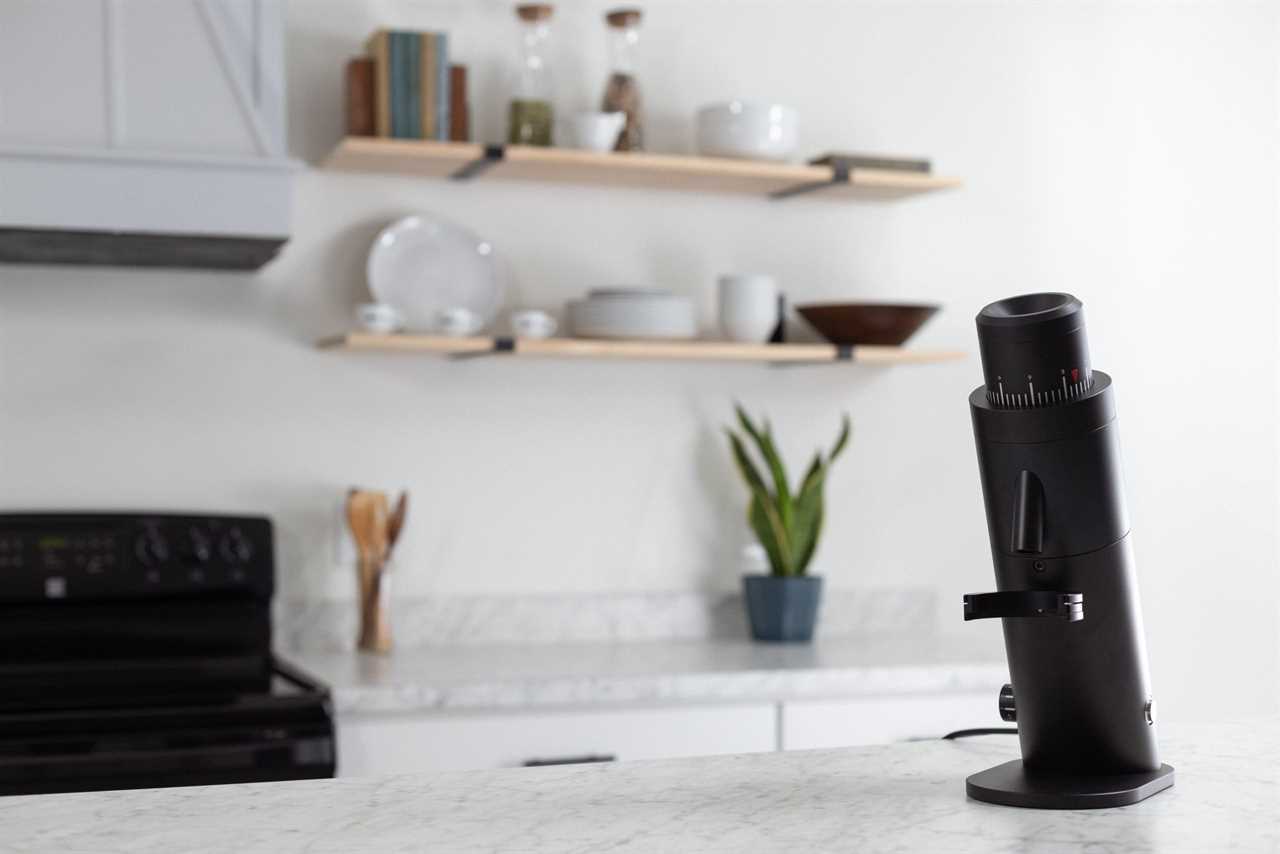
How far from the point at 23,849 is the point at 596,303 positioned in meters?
2.19

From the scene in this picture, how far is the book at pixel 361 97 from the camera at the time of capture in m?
3.01

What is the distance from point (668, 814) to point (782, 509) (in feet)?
7.16

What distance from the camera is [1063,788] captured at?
44.5 inches

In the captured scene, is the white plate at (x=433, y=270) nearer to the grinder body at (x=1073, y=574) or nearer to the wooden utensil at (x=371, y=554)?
the wooden utensil at (x=371, y=554)

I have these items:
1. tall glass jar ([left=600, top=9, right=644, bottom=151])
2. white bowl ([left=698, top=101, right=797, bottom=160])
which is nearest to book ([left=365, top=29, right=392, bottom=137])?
tall glass jar ([left=600, top=9, right=644, bottom=151])

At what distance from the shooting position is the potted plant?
3.22 m

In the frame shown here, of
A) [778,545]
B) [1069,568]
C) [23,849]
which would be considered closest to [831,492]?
[778,545]

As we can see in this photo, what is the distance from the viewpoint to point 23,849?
1000mm

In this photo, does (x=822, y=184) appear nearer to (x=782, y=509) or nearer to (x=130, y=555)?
(x=782, y=509)

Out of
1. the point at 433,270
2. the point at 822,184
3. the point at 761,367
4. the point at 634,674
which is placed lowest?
the point at 634,674

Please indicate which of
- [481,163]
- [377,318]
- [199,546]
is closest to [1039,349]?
[377,318]

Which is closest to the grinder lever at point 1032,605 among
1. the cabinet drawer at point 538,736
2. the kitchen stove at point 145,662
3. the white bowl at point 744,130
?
the cabinet drawer at point 538,736

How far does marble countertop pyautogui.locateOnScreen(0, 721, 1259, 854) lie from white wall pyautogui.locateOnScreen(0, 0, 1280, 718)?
6.46 feet

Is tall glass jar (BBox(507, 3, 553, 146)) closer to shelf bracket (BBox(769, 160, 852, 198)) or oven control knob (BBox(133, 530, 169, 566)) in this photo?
shelf bracket (BBox(769, 160, 852, 198))
